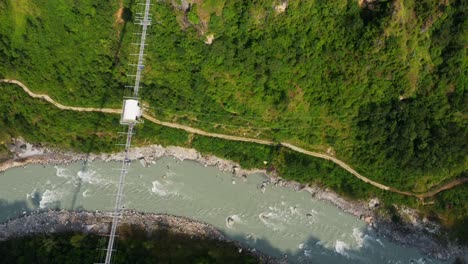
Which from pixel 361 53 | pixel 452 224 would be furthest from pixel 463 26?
pixel 452 224

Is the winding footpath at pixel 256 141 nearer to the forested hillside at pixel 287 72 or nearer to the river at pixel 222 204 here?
the forested hillside at pixel 287 72

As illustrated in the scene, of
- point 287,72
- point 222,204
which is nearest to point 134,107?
point 222,204

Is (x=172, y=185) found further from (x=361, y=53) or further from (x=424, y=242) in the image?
(x=424, y=242)

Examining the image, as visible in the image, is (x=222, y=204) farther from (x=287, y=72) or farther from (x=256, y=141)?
(x=287, y=72)

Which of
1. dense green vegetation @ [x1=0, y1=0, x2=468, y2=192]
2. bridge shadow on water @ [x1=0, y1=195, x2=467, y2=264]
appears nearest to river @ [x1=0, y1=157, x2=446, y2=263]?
bridge shadow on water @ [x1=0, y1=195, x2=467, y2=264]

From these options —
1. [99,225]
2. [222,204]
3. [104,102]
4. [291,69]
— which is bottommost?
[99,225]

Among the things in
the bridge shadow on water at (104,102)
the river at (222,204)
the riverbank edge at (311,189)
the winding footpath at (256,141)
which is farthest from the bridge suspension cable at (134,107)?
the riverbank edge at (311,189)
